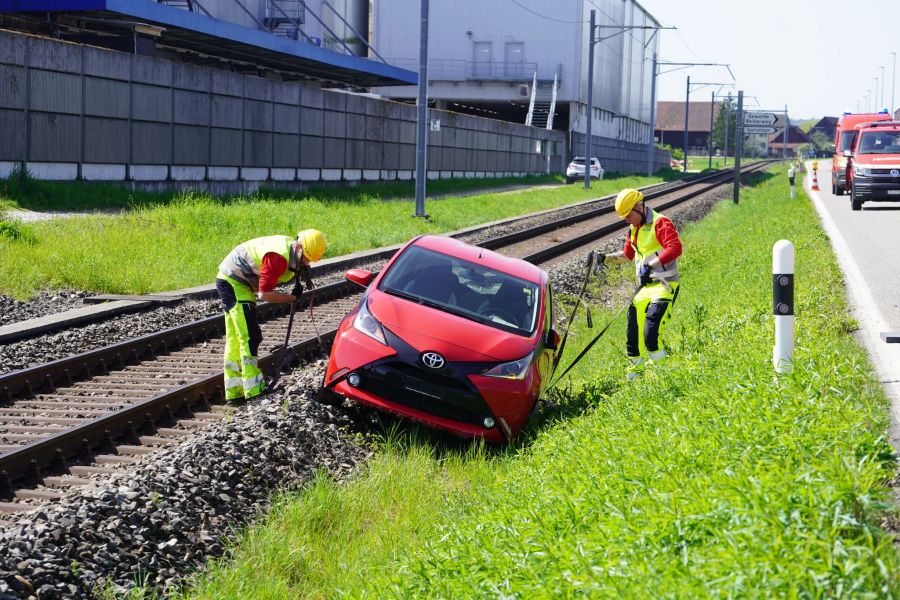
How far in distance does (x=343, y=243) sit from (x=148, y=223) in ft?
12.9

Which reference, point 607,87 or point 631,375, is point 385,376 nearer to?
point 631,375

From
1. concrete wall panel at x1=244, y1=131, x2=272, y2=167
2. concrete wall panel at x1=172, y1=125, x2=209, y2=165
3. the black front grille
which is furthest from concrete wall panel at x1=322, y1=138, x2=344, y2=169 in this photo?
the black front grille

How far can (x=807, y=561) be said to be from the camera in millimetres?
3779

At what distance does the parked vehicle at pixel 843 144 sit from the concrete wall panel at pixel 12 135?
2538cm

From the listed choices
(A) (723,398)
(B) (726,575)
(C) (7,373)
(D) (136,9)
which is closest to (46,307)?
(C) (7,373)

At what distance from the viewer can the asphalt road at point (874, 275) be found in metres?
8.92

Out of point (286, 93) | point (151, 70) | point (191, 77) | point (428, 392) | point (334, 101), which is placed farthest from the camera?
point (334, 101)

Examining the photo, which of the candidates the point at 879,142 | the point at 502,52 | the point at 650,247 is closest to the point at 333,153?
the point at 879,142

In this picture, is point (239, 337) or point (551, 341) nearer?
point (239, 337)

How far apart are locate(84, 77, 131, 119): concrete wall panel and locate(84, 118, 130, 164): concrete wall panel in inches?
7.3

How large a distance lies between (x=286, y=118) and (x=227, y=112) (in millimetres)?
3783

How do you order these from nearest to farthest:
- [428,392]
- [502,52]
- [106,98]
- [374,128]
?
1. [428,392]
2. [106,98]
3. [374,128]
4. [502,52]

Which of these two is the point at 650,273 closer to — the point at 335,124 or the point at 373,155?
the point at 335,124

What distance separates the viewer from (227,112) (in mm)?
31656
